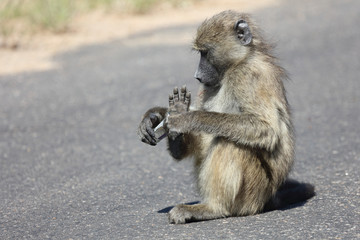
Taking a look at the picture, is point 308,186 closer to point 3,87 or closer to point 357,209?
point 357,209

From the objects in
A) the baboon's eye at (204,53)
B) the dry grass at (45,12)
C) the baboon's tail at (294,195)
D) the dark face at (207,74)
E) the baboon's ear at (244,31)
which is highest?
the dry grass at (45,12)

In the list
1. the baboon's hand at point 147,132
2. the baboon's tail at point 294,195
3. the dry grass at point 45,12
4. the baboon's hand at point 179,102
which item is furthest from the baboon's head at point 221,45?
the dry grass at point 45,12

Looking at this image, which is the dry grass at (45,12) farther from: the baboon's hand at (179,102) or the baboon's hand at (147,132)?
the baboon's hand at (179,102)

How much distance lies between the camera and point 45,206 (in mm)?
5246

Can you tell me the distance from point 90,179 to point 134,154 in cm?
109

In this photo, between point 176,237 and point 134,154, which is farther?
point 134,154

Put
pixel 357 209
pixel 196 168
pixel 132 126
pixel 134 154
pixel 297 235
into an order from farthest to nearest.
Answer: pixel 132 126 → pixel 134 154 → pixel 196 168 → pixel 357 209 → pixel 297 235

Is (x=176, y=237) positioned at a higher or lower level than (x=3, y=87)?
lower

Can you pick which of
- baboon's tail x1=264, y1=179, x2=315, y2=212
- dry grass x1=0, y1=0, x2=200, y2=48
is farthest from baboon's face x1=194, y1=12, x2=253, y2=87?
dry grass x1=0, y1=0, x2=200, y2=48

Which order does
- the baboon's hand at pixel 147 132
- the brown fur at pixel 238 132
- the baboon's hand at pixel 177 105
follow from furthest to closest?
the baboon's hand at pixel 147 132, the baboon's hand at pixel 177 105, the brown fur at pixel 238 132

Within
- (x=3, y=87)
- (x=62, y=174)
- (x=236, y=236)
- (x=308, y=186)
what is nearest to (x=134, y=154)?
(x=62, y=174)

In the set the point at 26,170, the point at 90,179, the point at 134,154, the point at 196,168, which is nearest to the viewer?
the point at 196,168

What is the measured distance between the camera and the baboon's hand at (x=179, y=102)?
15.8ft

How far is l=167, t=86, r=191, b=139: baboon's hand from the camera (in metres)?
4.79
